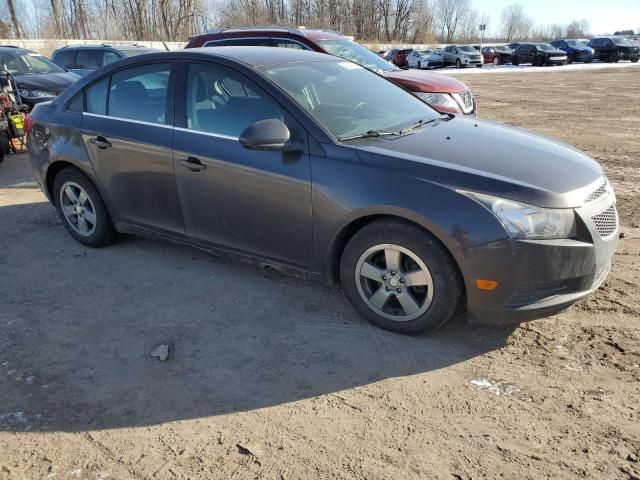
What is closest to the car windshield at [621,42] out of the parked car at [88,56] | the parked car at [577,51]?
the parked car at [577,51]

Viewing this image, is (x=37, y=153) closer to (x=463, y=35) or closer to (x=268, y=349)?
(x=268, y=349)

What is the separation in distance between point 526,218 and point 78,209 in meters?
3.96

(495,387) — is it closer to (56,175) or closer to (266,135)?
(266,135)

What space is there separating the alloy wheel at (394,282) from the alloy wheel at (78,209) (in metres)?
2.75

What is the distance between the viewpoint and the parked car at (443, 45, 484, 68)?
3972cm

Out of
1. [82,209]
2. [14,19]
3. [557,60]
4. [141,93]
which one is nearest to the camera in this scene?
[141,93]

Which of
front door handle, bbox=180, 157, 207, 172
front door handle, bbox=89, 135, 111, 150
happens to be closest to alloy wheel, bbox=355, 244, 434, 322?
front door handle, bbox=180, 157, 207, 172

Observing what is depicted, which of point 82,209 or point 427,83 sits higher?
point 427,83

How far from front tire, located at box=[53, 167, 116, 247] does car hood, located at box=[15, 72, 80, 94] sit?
271 inches

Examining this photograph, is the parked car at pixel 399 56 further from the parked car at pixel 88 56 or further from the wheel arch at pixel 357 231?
the wheel arch at pixel 357 231

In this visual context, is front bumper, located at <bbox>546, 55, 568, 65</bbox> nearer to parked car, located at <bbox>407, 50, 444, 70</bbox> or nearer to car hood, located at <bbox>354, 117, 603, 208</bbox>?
parked car, located at <bbox>407, 50, 444, 70</bbox>

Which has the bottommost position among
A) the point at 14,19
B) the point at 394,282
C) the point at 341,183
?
the point at 394,282

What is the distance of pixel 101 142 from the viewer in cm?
470

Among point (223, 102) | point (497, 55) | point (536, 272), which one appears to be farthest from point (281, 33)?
point (497, 55)
